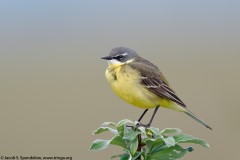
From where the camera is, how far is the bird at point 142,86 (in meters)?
4.03

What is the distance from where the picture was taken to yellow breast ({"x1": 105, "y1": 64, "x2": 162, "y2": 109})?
13.4ft

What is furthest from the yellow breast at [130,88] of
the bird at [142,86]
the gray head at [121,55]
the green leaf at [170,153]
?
the green leaf at [170,153]

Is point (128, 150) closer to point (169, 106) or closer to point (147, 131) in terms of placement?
point (147, 131)

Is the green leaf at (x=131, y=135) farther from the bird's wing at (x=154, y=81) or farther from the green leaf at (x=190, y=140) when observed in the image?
the bird's wing at (x=154, y=81)

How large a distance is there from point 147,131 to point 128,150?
265 millimetres

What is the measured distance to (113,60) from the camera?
4.54 m

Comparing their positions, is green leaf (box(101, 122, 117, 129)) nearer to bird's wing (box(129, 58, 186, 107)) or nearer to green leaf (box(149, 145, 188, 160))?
green leaf (box(149, 145, 188, 160))

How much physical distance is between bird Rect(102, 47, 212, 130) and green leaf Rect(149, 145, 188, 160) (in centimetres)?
200

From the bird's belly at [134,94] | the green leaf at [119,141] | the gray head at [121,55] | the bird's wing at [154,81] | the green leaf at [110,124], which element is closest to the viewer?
the green leaf at [119,141]

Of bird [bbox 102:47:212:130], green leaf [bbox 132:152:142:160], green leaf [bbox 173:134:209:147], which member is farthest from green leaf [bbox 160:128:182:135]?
bird [bbox 102:47:212:130]

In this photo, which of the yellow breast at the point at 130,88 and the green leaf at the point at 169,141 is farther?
the yellow breast at the point at 130,88

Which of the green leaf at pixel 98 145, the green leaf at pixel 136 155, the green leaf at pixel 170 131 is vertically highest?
the green leaf at pixel 170 131

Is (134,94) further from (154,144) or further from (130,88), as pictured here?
(154,144)

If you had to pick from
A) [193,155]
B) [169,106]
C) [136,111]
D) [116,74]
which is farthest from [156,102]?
[136,111]
